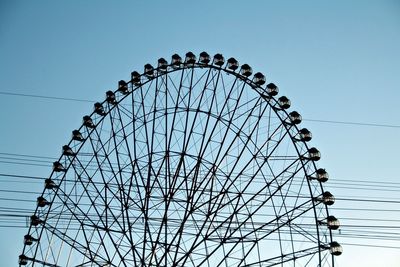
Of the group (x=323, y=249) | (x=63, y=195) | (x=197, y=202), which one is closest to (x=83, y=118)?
(x=63, y=195)

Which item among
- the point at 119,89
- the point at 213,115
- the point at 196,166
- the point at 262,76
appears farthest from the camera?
the point at 119,89

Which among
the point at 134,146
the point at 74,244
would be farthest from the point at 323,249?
the point at 74,244

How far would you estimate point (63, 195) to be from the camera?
25.1 meters

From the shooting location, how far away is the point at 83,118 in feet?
87.7

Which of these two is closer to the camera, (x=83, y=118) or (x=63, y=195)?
(x=63, y=195)

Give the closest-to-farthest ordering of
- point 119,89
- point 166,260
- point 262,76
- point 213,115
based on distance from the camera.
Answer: point 166,260 < point 213,115 < point 262,76 < point 119,89

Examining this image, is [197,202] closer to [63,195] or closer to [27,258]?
[63,195]

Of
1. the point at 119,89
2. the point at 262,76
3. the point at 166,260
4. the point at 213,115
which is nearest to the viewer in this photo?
the point at 166,260

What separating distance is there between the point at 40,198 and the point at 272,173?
12679 mm

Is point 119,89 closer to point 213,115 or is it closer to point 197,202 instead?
point 213,115

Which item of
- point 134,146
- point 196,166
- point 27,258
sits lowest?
point 27,258

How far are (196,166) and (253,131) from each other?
3.63 meters

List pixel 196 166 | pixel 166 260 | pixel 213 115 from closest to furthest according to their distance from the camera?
pixel 166 260, pixel 196 166, pixel 213 115

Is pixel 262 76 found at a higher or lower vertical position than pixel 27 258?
higher
